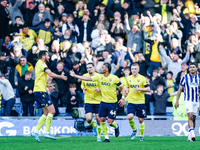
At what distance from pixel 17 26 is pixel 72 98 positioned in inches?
195

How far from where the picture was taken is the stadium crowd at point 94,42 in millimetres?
14977

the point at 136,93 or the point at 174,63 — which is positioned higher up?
the point at 174,63

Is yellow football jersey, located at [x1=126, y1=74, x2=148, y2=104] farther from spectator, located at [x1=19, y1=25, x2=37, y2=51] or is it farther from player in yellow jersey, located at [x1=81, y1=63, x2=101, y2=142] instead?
spectator, located at [x1=19, y1=25, x2=37, y2=51]

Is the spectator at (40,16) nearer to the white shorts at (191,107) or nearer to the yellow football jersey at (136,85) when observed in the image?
the yellow football jersey at (136,85)

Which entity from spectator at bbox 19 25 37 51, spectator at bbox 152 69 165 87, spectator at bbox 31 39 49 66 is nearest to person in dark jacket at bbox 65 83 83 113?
spectator at bbox 31 39 49 66

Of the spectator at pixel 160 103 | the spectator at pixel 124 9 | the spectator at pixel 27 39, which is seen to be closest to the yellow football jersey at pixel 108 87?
the spectator at pixel 160 103

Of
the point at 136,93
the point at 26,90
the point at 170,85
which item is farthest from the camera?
the point at 170,85

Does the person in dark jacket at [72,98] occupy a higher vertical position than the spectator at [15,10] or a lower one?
lower

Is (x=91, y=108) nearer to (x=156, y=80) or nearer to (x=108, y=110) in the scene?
(x=108, y=110)

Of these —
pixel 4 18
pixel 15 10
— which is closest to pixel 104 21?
pixel 15 10

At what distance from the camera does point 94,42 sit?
17.1 m

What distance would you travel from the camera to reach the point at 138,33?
17094 mm

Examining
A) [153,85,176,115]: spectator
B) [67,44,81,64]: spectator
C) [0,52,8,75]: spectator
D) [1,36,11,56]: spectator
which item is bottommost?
[153,85,176,115]: spectator

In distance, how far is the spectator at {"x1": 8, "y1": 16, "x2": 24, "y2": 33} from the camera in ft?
57.3
